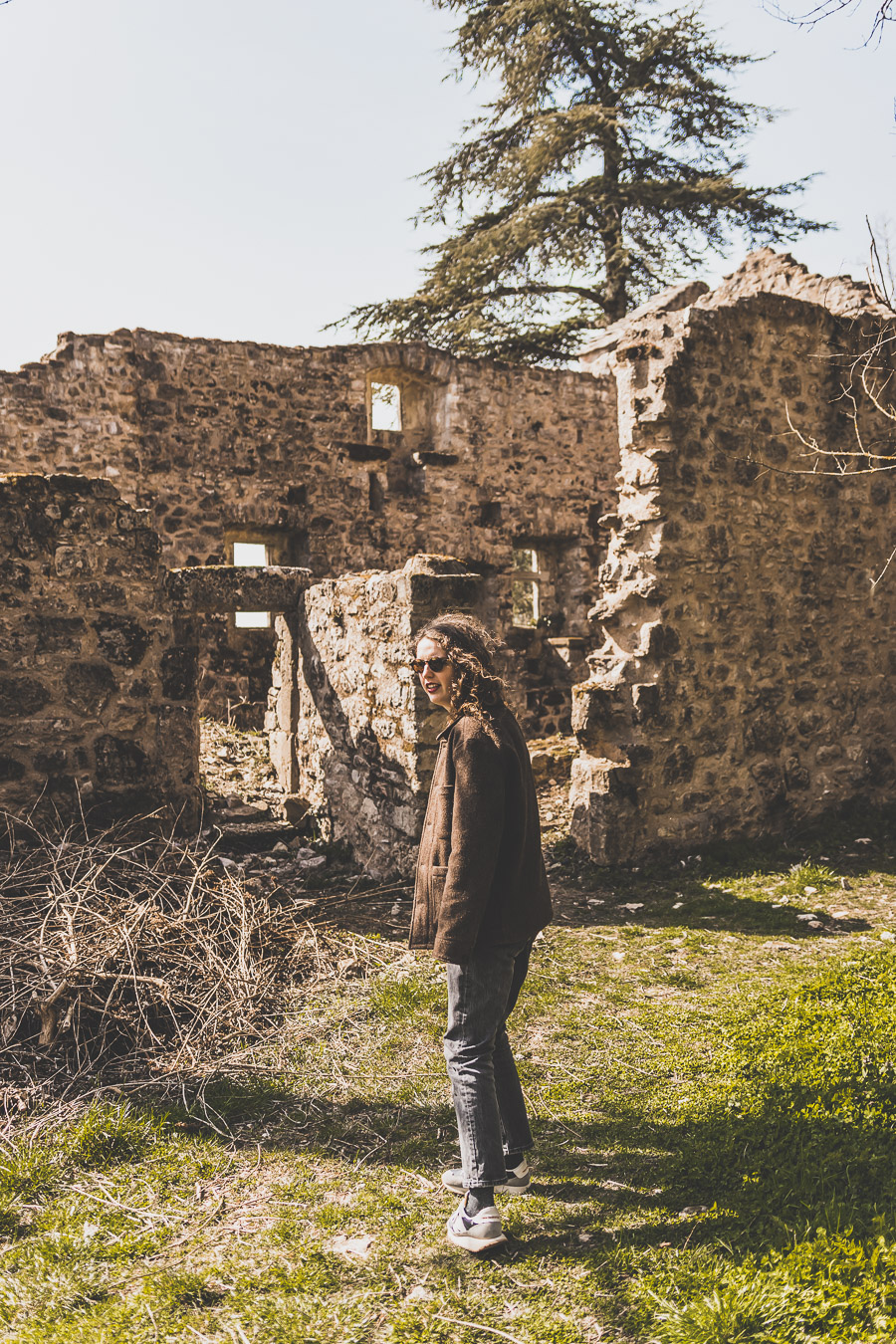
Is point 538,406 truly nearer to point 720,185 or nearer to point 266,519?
point 266,519

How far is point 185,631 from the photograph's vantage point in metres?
6.35

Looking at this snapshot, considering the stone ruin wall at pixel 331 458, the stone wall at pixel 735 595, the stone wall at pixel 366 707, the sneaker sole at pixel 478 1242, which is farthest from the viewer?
the stone ruin wall at pixel 331 458

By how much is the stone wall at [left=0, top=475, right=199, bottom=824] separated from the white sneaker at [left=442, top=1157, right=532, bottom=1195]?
11.5 ft

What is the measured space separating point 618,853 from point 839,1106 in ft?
11.3

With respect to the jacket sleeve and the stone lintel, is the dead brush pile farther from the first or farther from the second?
the stone lintel

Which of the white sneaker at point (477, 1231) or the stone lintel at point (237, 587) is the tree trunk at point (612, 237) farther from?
the white sneaker at point (477, 1231)

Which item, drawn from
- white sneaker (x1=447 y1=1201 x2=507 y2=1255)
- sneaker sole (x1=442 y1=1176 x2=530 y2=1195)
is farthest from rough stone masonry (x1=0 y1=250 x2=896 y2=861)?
white sneaker (x1=447 y1=1201 x2=507 y2=1255)

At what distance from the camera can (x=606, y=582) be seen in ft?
24.0

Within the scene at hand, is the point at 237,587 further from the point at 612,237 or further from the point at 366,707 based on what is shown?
the point at 612,237

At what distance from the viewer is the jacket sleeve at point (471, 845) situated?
2.76 m

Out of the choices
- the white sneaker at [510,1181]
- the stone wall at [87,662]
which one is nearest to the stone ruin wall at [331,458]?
the stone wall at [87,662]

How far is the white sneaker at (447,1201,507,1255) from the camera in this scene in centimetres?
274

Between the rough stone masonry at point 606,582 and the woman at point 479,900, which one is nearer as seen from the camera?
the woman at point 479,900

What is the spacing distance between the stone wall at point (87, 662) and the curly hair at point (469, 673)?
3.53 m
